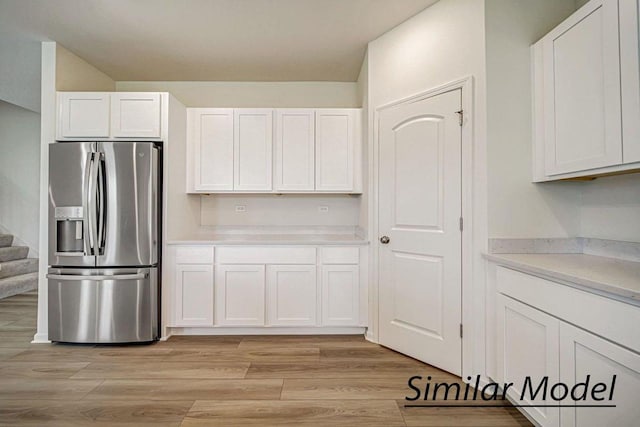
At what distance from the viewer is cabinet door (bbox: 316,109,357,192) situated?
342 cm

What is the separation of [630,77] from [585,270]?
34.8 inches

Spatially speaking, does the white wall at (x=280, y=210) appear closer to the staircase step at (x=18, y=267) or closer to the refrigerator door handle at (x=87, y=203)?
the refrigerator door handle at (x=87, y=203)

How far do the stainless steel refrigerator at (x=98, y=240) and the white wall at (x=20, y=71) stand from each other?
1095 mm

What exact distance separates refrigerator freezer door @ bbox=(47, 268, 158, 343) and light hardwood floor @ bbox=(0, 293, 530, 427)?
12 centimetres

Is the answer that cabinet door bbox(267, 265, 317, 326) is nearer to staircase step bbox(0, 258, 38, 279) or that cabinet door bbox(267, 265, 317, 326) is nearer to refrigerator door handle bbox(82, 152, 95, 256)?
refrigerator door handle bbox(82, 152, 95, 256)

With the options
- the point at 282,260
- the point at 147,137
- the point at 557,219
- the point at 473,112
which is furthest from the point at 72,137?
the point at 557,219

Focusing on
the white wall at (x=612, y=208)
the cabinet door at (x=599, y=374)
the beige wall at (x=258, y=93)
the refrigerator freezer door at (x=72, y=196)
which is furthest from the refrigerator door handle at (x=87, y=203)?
the white wall at (x=612, y=208)

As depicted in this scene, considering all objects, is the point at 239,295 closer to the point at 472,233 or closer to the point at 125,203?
the point at 125,203

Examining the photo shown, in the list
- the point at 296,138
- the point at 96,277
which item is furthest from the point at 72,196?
the point at 296,138

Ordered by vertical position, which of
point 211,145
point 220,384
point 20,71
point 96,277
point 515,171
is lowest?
point 220,384

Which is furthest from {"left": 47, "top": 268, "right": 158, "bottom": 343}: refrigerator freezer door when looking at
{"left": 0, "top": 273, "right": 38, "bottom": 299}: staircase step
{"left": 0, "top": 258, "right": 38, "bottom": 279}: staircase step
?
{"left": 0, "top": 258, "right": 38, "bottom": 279}: staircase step

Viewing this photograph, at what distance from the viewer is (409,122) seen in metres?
2.64

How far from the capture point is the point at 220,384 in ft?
7.41

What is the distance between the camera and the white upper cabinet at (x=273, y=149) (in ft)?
11.2
